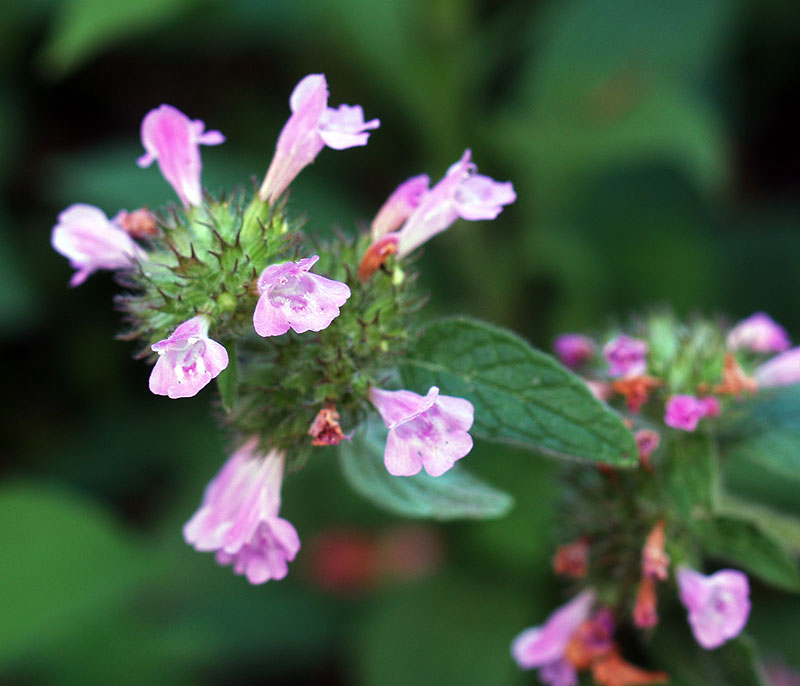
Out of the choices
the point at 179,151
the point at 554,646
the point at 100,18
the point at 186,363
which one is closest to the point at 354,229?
the point at 100,18

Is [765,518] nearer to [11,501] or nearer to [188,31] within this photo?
[11,501]

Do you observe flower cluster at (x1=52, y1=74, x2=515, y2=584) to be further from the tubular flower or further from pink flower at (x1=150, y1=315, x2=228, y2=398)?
the tubular flower

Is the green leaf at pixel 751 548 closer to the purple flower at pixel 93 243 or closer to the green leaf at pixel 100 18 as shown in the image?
the purple flower at pixel 93 243

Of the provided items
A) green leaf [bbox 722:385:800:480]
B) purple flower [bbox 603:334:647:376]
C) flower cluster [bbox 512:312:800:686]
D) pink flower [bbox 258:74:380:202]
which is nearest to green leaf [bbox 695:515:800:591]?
flower cluster [bbox 512:312:800:686]

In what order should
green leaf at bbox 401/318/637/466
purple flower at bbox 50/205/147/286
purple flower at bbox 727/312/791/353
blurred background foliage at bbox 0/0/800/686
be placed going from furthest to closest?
blurred background foliage at bbox 0/0/800/686 → purple flower at bbox 727/312/791/353 → purple flower at bbox 50/205/147/286 → green leaf at bbox 401/318/637/466

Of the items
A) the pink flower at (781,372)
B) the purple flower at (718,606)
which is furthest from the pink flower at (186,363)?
the pink flower at (781,372)

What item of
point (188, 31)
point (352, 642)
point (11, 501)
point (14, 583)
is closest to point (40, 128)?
point (188, 31)
